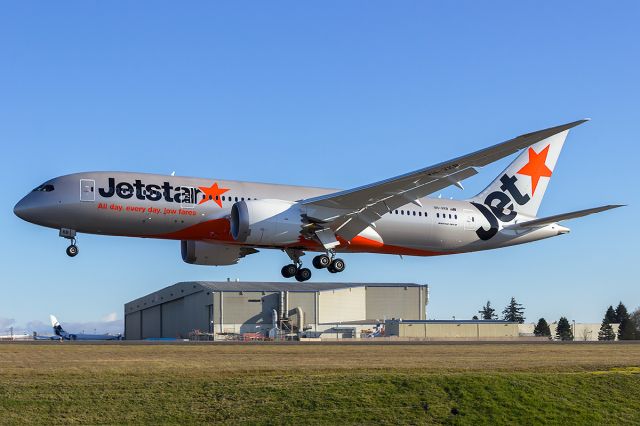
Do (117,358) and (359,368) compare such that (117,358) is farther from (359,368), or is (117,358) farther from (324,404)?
(324,404)

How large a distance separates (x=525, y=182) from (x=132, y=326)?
7988 centimetres

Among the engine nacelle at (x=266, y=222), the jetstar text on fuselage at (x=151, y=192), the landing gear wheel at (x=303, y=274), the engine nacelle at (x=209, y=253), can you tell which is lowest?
the landing gear wheel at (x=303, y=274)

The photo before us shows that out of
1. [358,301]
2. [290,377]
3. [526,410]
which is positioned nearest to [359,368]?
[290,377]

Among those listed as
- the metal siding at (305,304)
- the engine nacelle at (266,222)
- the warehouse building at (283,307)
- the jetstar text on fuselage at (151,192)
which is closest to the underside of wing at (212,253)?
the engine nacelle at (266,222)

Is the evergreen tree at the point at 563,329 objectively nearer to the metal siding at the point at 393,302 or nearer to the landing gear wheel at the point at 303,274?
the metal siding at the point at 393,302

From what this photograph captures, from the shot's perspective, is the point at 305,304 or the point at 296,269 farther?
the point at 305,304

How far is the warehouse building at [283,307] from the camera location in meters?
95.1

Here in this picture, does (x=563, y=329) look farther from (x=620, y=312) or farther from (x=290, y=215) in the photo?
(x=290, y=215)

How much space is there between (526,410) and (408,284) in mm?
70543

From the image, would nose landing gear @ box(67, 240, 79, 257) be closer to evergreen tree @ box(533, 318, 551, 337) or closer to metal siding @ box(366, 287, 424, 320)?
metal siding @ box(366, 287, 424, 320)

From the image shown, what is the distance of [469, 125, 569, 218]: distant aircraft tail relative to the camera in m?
55.1

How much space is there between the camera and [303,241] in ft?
156

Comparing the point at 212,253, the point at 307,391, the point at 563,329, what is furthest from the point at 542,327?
the point at 307,391

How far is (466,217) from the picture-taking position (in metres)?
52.6
